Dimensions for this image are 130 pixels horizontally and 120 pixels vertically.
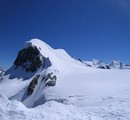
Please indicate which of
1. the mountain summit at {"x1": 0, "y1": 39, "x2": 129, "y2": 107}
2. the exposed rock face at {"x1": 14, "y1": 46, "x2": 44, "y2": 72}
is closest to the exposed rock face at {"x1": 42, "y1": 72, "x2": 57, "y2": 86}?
the mountain summit at {"x1": 0, "y1": 39, "x2": 129, "y2": 107}

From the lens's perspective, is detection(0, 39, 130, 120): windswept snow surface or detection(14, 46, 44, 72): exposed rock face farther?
detection(14, 46, 44, 72): exposed rock face

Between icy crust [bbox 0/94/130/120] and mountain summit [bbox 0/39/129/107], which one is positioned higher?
mountain summit [bbox 0/39/129/107]

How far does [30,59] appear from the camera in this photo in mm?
52844

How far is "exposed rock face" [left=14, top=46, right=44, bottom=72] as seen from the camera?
49.5 m

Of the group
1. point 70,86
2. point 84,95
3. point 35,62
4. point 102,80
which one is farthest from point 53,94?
point 35,62

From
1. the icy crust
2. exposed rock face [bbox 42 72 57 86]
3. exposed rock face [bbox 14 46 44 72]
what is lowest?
the icy crust

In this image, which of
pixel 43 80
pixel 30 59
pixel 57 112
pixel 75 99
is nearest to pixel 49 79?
pixel 43 80

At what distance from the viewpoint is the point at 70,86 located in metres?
32.2

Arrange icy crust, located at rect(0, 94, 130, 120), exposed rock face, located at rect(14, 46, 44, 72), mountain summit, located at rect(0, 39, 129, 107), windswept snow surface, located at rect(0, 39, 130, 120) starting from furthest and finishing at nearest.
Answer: exposed rock face, located at rect(14, 46, 44, 72) → mountain summit, located at rect(0, 39, 129, 107) → windswept snow surface, located at rect(0, 39, 130, 120) → icy crust, located at rect(0, 94, 130, 120)

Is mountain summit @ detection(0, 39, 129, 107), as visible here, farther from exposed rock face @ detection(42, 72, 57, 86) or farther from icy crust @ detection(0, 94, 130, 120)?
icy crust @ detection(0, 94, 130, 120)

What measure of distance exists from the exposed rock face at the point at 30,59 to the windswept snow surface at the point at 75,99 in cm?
176

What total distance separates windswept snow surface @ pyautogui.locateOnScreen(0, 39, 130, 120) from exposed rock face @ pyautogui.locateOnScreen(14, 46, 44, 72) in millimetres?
1760

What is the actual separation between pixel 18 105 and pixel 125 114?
26.6 feet

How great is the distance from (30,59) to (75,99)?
28.5 meters
